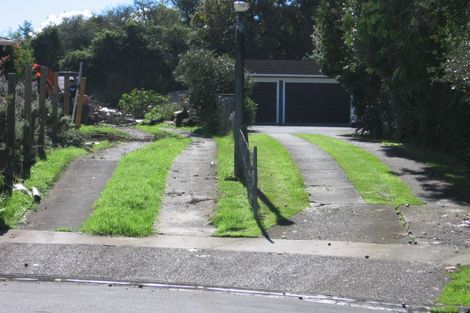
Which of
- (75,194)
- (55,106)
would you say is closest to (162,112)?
(55,106)

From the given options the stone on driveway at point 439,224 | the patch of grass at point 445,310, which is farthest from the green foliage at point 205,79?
the patch of grass at point 445,310

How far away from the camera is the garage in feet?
125

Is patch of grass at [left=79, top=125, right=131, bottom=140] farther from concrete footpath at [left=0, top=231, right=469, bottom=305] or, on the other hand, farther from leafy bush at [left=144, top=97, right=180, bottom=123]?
concrete footpath at [left=0, top=231, right=469, bottom=305]

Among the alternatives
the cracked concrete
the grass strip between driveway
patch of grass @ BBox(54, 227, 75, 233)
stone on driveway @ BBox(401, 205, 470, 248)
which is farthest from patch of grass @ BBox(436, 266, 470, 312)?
patch of grass @ BBox(54, 227, 75, 233)

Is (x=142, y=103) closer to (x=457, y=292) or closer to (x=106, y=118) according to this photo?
(x=106, y=118)

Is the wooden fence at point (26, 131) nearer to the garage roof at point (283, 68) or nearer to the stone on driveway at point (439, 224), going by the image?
the stone on driveway at point (439, 224)

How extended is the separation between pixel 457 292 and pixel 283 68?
103 ft

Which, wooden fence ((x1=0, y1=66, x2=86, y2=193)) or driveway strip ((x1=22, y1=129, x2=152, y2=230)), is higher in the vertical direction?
wooden fence ((x1=0, y1=66, x2=86, y2=193))

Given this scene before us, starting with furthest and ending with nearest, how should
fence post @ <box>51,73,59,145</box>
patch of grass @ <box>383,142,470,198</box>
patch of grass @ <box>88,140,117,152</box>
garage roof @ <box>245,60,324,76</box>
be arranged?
garage roof @ <box>245,60,324,76</box>, patch of grass @ <box>88,140,117,152</box>, fence post @ <box>51,73,59,145</box>, patch of grass @ <box>383,142,470,198</box>

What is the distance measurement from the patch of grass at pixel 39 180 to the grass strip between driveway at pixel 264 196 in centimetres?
318

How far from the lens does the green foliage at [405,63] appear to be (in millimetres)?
13852

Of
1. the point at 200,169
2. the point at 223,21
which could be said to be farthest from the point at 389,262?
the point at 223,21

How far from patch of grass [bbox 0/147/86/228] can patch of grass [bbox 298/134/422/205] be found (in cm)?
591

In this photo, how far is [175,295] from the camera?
757 cm
